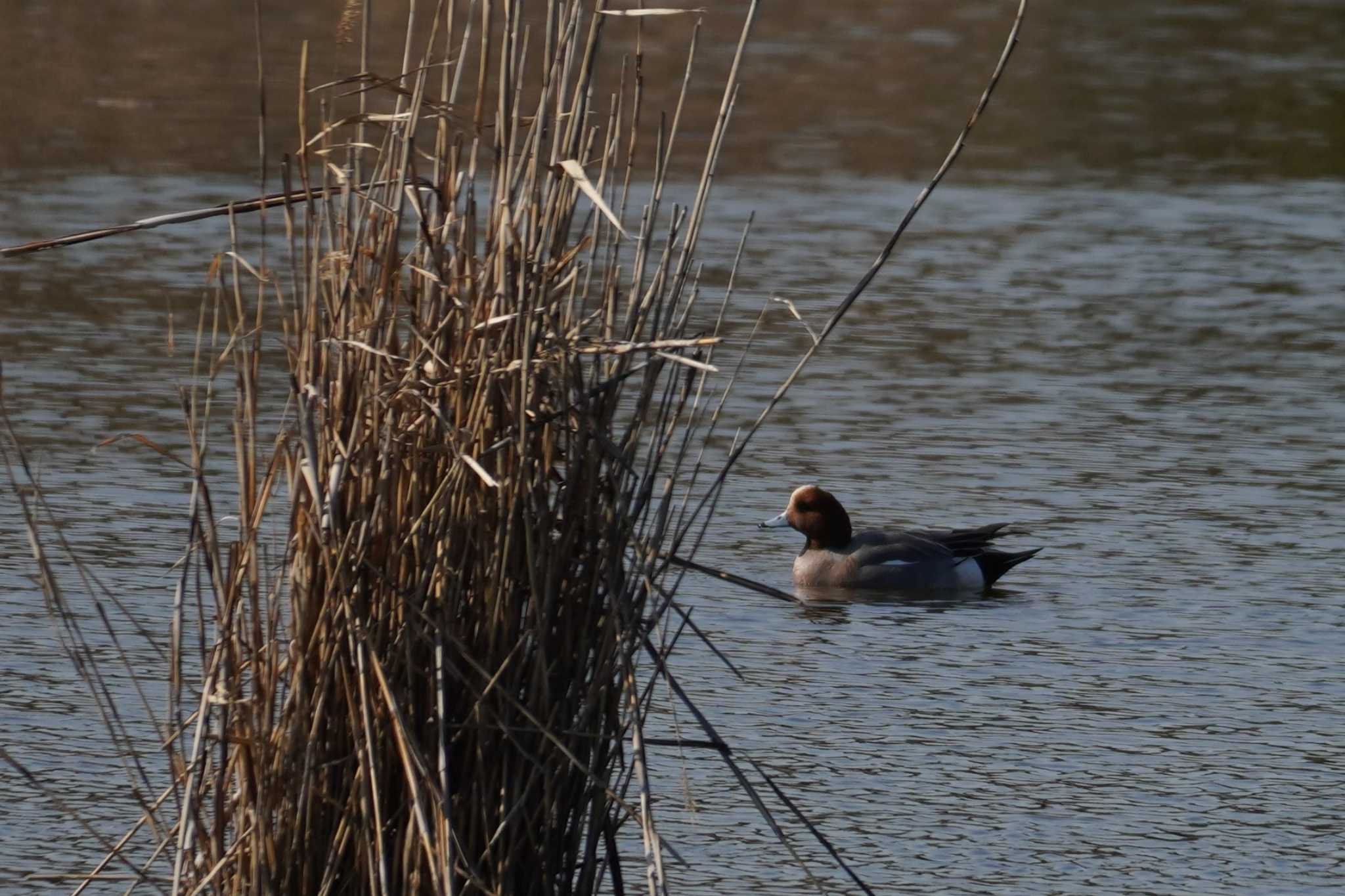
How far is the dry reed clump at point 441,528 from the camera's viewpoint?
3572mm

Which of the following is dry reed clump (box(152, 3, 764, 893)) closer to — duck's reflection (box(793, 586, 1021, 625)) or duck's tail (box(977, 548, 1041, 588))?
duck's reflection (box(793, 586, 1021, 625))

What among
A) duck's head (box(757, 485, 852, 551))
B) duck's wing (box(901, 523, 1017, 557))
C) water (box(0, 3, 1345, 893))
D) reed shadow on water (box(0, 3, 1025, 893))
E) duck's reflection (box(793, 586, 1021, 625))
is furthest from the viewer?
duck's head (box(757, 485, 852, 551))

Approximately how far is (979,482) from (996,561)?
1.10 metres

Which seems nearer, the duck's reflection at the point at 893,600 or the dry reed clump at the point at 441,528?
the dry reed clump at the point at 441,528

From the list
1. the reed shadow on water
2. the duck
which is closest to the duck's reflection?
the duck

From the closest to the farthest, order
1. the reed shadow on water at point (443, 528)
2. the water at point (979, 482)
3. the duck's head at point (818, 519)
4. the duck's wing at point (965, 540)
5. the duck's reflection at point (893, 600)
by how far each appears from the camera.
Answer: the reed shadow on water at point (443, 528) → the water at point (979, 482) → the duck's reflection at point (893, 600) → the duck's wing at point (965, 540) → the duck's head at point (818, 519)

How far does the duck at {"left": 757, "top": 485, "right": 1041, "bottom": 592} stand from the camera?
7641 mm

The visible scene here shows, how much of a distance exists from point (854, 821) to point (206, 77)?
45.2ft

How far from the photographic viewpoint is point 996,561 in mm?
7688

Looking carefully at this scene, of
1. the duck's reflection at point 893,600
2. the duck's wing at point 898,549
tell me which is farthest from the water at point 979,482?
the duck's wing at point 898,549

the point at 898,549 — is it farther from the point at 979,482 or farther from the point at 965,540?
the point at 979,482

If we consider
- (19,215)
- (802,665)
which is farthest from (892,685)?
(19,215)

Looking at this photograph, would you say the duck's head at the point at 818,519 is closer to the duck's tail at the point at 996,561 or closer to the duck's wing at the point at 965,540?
the duck's wing at the point at 965,540

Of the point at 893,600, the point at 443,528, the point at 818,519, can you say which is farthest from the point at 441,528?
the point at 893,600
